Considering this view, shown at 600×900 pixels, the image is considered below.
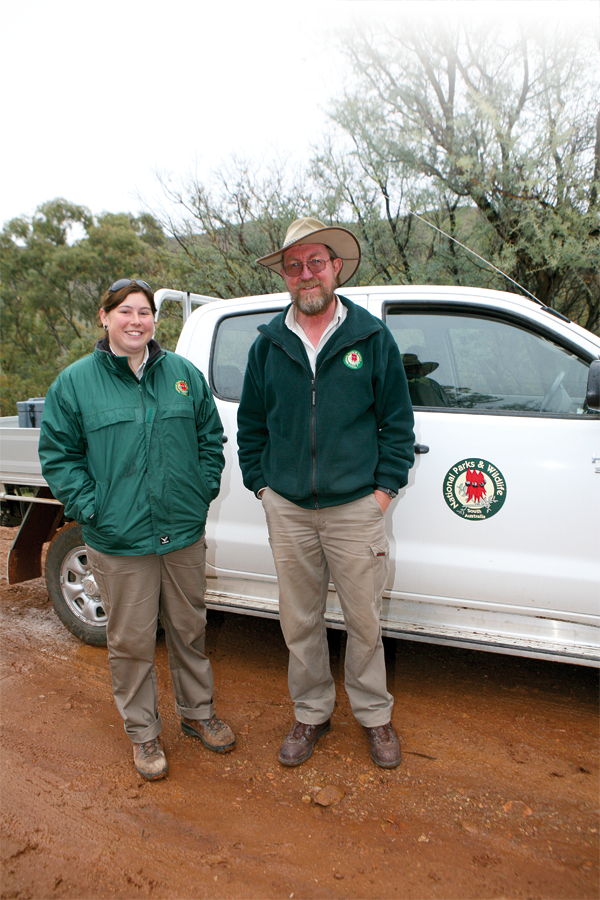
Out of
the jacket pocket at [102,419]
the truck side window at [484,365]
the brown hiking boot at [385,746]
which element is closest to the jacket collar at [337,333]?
the truck side window at [484,365]

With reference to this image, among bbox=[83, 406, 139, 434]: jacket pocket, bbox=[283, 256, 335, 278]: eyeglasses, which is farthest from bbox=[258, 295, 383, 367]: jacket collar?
bbox=[83, 406, 139, 434]: jacket pocket

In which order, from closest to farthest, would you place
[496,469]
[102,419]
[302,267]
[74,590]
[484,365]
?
[102,419] < [302,267] < [496,469] < [484,365] < [74,590]

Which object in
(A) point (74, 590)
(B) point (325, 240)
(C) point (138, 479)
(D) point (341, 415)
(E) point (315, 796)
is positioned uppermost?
(B) point (325, 240)

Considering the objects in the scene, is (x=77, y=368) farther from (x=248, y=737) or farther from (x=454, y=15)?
(x=454, y=15)

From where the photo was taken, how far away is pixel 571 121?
7465 millimetres

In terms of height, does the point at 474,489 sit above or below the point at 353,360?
below

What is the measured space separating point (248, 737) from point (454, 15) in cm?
887

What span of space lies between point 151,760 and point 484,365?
2279mm

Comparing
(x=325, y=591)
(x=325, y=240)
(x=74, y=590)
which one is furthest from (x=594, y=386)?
(x=74, y=590)

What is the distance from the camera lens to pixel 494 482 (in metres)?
2.81

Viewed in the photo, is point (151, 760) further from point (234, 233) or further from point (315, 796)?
point (234, 233)

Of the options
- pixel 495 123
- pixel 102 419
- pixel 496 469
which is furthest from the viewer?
pixel 495 123

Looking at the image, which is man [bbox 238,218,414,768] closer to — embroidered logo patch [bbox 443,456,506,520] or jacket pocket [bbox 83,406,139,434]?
embroidered logo patch [bbox 443,456,506,520]

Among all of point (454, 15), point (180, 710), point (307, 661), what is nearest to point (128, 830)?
point (180, 710)
